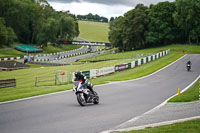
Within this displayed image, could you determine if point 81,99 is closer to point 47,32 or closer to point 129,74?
point 129,74

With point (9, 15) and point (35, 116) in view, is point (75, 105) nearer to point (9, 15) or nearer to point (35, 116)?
point (35, 116)

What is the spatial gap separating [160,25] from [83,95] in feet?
286

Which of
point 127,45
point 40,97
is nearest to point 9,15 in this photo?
point 127,45

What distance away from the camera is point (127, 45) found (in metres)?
100

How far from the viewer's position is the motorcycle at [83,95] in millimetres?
15148

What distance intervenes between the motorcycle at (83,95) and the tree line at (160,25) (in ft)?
275

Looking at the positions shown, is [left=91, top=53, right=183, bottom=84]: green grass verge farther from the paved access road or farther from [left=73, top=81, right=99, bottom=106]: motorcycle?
[left=73, top=81, right=99, bottom=106]: motorcycle

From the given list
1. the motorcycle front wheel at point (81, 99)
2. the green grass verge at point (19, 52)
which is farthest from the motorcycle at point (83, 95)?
the green grass verge at point (19, 52)

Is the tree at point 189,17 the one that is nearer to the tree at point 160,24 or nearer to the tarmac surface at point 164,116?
the tree at point 160,24

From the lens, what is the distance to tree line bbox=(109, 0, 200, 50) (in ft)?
320

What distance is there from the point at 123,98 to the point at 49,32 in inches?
3990

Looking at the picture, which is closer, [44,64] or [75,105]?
[75,105]

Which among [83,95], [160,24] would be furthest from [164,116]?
[160,24]

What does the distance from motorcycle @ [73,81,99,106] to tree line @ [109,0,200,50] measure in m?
83.9
